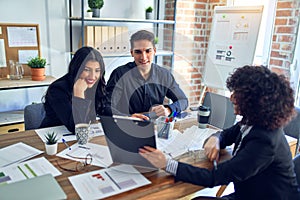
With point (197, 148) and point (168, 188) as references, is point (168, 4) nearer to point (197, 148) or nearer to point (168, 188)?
point (197, 148)

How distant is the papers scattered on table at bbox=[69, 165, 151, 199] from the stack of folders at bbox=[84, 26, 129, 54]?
1.90 m

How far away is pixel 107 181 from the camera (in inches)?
41.9

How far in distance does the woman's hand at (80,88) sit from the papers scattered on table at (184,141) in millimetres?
620

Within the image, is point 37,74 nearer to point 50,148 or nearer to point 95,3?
point 95,3

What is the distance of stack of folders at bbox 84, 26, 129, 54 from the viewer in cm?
278

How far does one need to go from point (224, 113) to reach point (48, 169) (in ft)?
4.51

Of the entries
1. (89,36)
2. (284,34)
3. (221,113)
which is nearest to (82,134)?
(221,113)

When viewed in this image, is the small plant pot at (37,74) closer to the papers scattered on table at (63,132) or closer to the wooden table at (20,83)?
the wooden table at (20,83)

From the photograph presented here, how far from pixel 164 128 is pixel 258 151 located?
0.61 m

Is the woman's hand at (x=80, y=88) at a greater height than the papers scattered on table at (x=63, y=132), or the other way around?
the woman's hand at (x=80, y=88)

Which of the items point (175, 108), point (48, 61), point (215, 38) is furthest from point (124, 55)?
point (175, 108)

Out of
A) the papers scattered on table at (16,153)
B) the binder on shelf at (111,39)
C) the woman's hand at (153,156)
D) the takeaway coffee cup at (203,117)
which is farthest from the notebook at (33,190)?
the binder on shelf at (111,39)

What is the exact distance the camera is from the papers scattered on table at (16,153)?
118 centimetres

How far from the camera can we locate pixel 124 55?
308 cm
